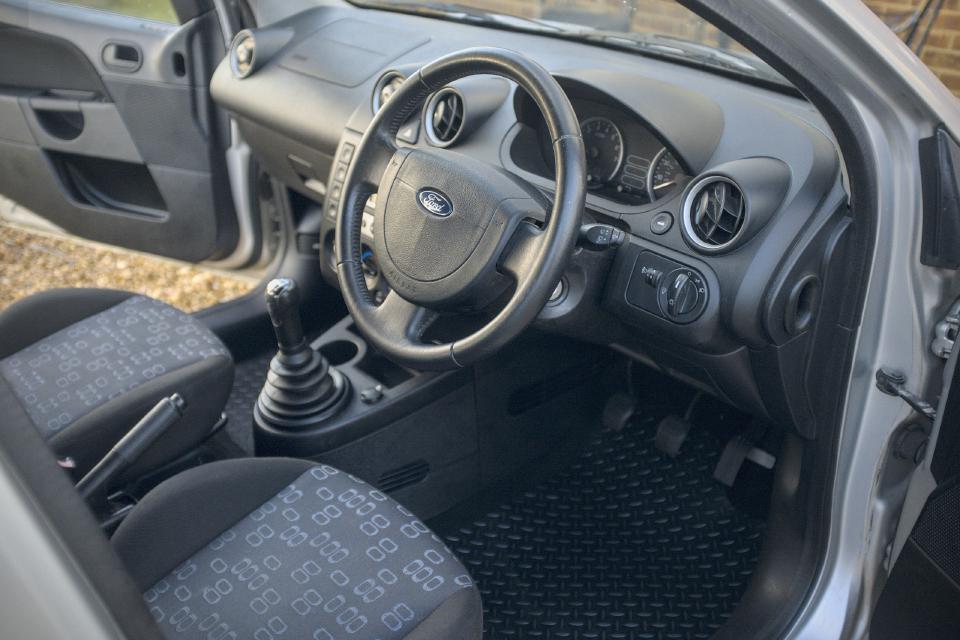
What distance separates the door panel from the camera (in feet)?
7.15

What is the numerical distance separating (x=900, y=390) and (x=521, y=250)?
0.54 m

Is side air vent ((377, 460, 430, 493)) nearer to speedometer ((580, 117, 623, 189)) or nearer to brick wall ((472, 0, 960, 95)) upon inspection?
speedometer ((580, 117, 623, 189))

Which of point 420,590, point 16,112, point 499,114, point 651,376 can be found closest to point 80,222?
point 16,112

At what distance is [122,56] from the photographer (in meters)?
2.19

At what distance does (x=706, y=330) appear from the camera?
4.19ft

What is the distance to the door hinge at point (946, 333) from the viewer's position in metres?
1.12

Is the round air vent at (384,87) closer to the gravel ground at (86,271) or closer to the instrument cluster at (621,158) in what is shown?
the instrument cluster at (621,158)

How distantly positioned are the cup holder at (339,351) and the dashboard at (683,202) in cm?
28

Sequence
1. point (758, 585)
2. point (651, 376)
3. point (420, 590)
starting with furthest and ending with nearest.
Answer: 1. point (651, 376)
2. point (758, 585)
3. point (420, 590)

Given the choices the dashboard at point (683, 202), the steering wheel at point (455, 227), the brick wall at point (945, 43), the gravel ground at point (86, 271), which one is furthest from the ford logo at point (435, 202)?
the brick wall at point (945, 43)

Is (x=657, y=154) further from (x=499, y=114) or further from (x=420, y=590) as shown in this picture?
(x=420, y=590)

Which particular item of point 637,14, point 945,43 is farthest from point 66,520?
point 945,43

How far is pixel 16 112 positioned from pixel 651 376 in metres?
1.79

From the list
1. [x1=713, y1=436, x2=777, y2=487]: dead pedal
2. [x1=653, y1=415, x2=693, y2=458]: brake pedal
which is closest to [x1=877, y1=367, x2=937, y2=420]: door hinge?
[x1=713, y1=436, x2=777, y2=487]: dead pedal
